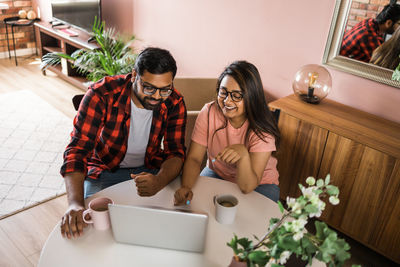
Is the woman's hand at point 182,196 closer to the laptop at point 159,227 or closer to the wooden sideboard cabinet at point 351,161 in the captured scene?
the laptop at point 159,227

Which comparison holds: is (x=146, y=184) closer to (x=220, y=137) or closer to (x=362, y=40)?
(x=220, y=137)

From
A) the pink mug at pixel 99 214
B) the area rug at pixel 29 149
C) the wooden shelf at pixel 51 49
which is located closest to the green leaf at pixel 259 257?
the pink mug at pixel 99 214

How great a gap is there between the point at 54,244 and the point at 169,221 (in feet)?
1.25

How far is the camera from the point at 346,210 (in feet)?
6.79

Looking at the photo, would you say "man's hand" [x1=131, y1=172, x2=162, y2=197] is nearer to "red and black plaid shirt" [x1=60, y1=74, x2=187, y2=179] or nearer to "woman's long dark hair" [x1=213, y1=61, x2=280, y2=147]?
"red and black plaid shirt" [x1=60, y1=74, x2=187, y2=179]

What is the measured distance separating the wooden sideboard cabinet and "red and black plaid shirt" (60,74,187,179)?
30.6 inches

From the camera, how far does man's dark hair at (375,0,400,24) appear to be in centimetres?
198

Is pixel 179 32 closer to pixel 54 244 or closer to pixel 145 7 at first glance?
pixel 145 7

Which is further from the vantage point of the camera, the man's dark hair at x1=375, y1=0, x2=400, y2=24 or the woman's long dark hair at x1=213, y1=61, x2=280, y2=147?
the man's dark hair at x1=375, y1=0, x2=400, y2=24

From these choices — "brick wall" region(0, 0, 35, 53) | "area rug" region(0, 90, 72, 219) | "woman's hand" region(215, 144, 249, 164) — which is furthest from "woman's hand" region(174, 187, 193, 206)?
"brick wall" region(0, 0, 35, 53)

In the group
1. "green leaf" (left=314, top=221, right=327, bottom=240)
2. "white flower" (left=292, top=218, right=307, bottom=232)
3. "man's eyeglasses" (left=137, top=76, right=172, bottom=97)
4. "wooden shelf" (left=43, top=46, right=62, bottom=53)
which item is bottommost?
"wooden shelf" (left=43, top=46, right=62, bottom=53)

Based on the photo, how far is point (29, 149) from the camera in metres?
2.96

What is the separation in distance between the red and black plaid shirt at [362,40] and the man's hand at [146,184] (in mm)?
1551

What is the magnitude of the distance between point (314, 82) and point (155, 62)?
3.72ft
